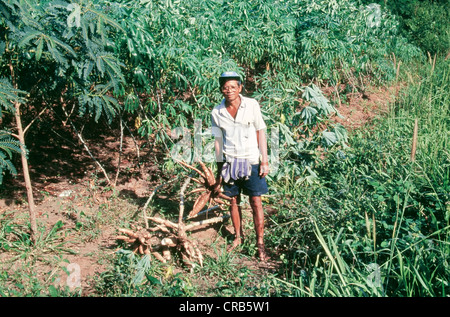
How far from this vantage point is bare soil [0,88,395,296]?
2.63m

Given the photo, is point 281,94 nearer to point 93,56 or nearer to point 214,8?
point 214,8

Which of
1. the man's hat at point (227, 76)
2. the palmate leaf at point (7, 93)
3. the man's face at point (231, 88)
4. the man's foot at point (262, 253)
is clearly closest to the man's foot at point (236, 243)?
the man's foot at point (262, 253)

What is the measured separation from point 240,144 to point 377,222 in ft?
3.44

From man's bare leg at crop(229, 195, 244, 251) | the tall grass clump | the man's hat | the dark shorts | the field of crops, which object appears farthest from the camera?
man's bare leg at crop(229, 195, 244, 251)

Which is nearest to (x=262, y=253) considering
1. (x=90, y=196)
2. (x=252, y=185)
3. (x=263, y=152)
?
(x=252, y=185)

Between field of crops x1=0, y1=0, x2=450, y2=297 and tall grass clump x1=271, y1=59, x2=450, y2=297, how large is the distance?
→ 15 mm

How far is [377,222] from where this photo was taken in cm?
240

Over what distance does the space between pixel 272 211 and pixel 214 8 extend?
2.05 meters

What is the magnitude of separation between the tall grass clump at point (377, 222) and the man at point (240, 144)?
36 centimetres

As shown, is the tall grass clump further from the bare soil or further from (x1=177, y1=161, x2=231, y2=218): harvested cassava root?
(x1=177, y1=161, x2=231, y2=218): harvested cassava root

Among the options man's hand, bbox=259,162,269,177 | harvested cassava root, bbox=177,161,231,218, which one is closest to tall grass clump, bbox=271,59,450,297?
man's hand, bbox=259,162,269,177

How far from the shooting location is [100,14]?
7.34ft

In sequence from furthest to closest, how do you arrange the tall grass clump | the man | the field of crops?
1. the man
2. the field of crops
3. the tall grass clump
